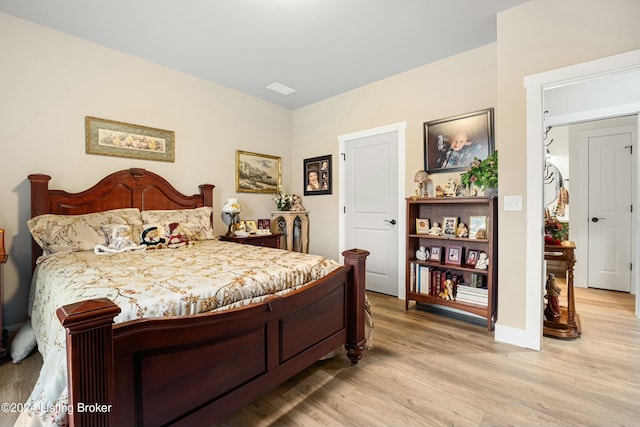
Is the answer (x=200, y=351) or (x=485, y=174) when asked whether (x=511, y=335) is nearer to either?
(x=485, y=174)

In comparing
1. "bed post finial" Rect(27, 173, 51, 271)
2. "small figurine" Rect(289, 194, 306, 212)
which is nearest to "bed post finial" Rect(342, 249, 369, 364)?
"small figurine" Rect(289, 194, 306, 212)

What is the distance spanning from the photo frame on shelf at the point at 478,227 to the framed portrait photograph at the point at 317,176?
6.56 ft

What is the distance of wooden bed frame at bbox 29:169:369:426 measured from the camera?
2.94ft

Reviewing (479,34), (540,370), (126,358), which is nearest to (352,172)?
(479,34)

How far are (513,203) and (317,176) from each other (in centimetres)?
266

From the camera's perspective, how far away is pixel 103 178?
2973 mm

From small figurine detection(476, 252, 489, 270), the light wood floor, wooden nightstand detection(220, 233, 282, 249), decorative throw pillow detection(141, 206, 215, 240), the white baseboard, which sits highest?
decorative throw pillow detection(141, 206, 215, 240)

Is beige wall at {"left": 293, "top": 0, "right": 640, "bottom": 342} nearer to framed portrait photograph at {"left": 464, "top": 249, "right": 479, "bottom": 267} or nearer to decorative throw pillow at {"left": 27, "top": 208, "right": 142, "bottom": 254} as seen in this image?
framed portrait photograph at {"left": 464, "top": 249, "right": 479, "bottom": 267}

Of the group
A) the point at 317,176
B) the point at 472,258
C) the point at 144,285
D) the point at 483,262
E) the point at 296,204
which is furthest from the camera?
the point at 296,204

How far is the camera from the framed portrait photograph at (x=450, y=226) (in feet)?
A: 9.89

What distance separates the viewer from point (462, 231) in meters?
2.93

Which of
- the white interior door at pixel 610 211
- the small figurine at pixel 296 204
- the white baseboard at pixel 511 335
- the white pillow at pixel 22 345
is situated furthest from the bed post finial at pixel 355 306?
the white interior door at pixel 610 211

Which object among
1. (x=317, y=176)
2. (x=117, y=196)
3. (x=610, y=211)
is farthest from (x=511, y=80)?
(x=117, y=196)

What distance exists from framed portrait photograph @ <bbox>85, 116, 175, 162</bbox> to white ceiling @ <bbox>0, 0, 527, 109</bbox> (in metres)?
0.77
